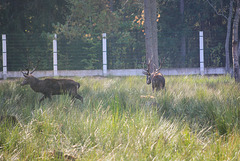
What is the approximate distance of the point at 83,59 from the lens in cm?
1534

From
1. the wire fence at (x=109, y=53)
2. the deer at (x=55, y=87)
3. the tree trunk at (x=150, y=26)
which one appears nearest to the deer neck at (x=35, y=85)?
the deer at (x=55, y=87)

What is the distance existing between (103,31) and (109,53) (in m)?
4.76

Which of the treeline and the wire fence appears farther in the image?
the treeline

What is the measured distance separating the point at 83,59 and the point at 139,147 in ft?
40.7

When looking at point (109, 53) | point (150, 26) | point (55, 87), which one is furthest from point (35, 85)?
point (109, 53)

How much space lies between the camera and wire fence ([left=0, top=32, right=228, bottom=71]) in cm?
1500

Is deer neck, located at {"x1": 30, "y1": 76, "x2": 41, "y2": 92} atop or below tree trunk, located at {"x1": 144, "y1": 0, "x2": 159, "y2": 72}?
below

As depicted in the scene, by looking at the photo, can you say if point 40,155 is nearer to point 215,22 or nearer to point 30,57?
point 30,57

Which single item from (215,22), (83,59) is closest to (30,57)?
(83,59)

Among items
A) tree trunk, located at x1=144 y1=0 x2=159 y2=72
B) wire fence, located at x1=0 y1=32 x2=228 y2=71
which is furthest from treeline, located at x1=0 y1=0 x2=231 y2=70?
tree trunk, located at x1=144 y1=0 x2=159 y2=72

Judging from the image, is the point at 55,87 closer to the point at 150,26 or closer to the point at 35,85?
the point at 35,85

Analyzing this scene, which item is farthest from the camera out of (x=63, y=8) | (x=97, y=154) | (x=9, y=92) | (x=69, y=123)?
(x=63, y=8)

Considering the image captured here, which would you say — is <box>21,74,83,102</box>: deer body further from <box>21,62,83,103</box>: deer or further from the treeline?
the treeline

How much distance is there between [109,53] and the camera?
15.0m
